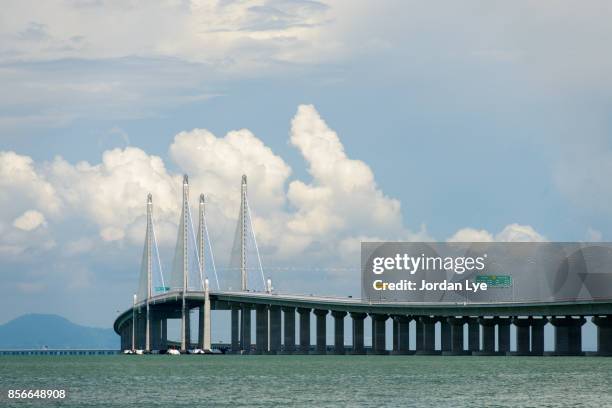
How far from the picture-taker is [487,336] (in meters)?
196

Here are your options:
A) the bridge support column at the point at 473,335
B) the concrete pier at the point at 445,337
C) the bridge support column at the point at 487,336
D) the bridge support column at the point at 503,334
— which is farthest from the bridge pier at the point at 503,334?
the concrete pier at the point at 445,337

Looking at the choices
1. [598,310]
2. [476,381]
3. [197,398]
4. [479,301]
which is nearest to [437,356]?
[479,301]

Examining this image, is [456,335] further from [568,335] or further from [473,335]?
[568,335]

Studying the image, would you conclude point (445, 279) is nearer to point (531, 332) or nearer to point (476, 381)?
point (531, 332)

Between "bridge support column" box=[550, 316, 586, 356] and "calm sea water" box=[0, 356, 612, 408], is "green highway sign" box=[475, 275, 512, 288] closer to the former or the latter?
"bridge support column" box=[550, 316, 586, 356]

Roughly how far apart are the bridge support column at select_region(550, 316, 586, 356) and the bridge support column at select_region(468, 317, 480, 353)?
13.6 m

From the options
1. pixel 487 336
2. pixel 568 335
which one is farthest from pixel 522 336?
pixel 568 335

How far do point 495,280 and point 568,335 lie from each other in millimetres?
11168

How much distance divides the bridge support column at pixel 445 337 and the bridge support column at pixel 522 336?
10.1 meters

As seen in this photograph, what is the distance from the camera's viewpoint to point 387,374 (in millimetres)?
127188

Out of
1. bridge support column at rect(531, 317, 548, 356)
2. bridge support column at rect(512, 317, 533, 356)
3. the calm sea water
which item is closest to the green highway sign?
bridge support column at rect(512, 317, 533, 356)

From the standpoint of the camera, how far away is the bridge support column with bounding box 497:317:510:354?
19336 cm

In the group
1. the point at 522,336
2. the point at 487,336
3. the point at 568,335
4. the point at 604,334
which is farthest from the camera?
the point at 487,336

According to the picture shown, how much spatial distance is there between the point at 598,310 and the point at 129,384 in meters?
73.4
